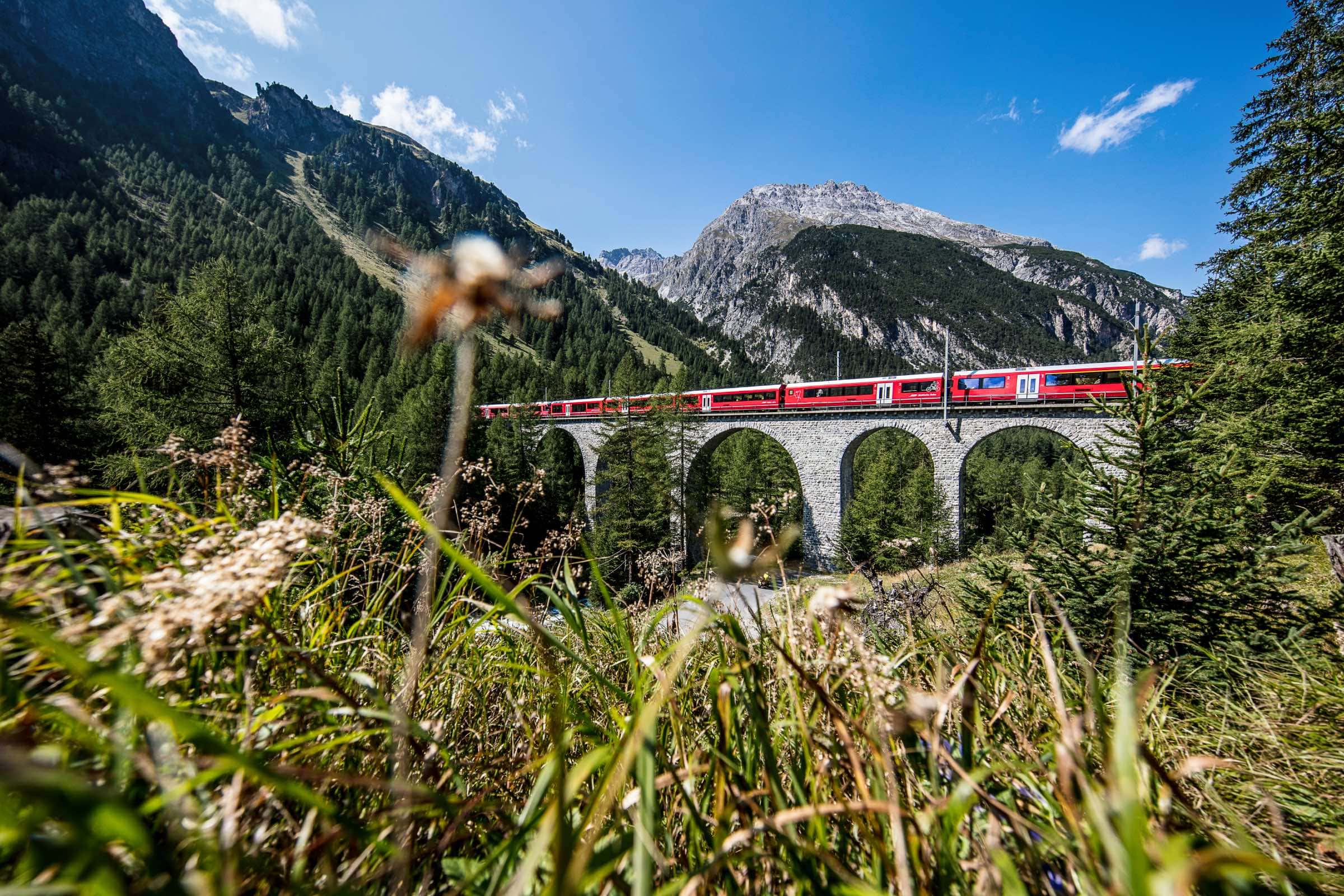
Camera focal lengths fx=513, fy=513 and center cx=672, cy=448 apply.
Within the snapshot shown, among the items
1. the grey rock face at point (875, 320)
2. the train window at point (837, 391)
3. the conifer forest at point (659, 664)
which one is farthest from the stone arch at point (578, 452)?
the grey rock face at point (875, 320)

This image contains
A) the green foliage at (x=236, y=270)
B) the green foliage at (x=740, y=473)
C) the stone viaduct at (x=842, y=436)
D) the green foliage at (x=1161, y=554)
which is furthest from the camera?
the green foliage at (x=740, y=473)

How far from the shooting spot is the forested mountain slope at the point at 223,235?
15391 mm

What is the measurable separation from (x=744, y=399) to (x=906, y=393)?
7.46m

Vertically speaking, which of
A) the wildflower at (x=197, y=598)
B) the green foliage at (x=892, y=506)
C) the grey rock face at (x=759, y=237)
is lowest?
the green foliage at (x=892, y=506)

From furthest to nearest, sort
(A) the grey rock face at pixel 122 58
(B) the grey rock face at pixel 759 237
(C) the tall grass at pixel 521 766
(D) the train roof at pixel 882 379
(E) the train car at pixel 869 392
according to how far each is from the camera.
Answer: (B) the grey rock face at pixel 759 237, (A) the grey rock face at pixel 122 58, (E) the train car at pixel 869 392, (D) the train roof at pixel 882 379, (C) the tall grass at pixel 521 766

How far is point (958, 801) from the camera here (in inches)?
23.4

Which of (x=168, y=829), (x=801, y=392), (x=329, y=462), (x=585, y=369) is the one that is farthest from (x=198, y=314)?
(x=585, y=369)

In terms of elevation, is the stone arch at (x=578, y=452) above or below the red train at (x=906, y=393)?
below

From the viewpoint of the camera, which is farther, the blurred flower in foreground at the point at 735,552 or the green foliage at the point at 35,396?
the green foliage at the point at 35,396

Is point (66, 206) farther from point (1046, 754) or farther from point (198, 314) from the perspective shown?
point (1046, 754)

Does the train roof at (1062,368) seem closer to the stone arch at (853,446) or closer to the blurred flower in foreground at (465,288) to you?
the stone arch at (853,446)

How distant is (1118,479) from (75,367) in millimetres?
36261

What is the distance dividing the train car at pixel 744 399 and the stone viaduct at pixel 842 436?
0.34 m

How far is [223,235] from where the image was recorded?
241ft
